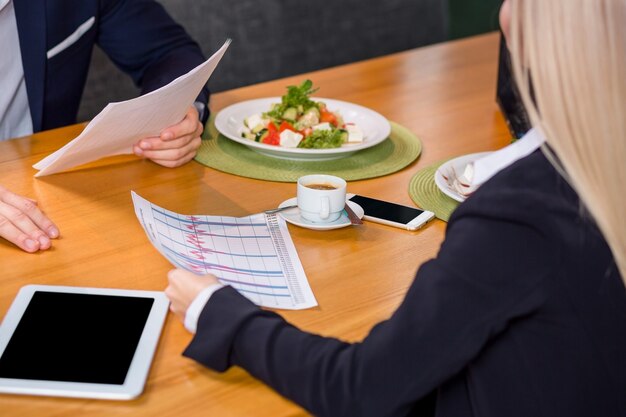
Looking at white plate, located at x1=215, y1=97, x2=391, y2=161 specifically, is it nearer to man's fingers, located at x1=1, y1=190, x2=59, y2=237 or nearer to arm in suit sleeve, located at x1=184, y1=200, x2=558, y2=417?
man's fingers, located at x1=1, y1=190, x2=59, y2=237

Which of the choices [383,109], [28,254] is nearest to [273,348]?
[28,254]

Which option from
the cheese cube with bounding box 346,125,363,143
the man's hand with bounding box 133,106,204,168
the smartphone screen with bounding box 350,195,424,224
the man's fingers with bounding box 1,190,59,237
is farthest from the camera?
the cheese cube with bounding box 346,125,363,143

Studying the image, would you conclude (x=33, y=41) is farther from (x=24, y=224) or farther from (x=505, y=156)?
(x=505, y=156)

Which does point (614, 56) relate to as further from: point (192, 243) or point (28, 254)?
point (28, 254)

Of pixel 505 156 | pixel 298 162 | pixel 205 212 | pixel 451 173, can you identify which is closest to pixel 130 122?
pixel 205 212

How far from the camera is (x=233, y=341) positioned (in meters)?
0.96

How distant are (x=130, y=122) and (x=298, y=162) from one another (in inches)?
13.1

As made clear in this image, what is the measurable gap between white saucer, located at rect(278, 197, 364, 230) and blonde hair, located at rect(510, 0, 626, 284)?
0.52m

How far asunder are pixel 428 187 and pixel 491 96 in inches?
22.3

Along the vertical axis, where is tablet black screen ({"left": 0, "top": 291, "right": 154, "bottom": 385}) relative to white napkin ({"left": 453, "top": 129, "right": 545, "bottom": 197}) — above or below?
below

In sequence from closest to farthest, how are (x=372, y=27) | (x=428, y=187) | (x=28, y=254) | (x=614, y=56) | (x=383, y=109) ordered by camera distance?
(x=614, y=56) → (x=28, y=254) → (x=428, y=187) → (x=383, y=109) → (x=372, y=27)

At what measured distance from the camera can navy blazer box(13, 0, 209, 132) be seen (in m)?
1.80

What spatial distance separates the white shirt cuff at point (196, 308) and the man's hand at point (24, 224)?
0.33 meters

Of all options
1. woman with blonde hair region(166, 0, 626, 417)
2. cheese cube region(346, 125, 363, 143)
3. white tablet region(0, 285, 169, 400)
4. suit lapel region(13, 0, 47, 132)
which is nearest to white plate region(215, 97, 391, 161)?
cheese cube region(346, 125, 363, 143)
